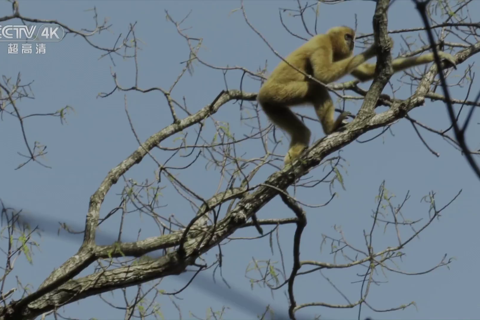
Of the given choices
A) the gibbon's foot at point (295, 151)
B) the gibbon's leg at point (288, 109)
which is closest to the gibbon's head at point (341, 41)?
the gibbon's leg at point (288, 109)

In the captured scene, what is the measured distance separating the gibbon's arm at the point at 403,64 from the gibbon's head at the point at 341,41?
0.91 metres

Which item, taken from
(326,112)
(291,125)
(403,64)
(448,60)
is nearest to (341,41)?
(403,64)

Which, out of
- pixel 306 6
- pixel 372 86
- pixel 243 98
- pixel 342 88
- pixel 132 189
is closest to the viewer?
pixel 132 189

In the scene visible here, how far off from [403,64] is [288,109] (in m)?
1.43

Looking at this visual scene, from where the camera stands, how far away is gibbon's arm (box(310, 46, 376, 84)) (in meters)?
7.15

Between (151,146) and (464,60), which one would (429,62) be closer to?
(464,60)

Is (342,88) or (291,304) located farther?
(342,88)

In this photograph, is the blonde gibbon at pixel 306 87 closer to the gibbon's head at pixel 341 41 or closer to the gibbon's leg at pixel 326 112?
the gibbon's leg at pixel 326 112

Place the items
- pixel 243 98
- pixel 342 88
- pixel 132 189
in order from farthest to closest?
pixel 243 98
pixel 342 88
pixel 132 189

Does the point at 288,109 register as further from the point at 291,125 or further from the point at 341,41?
the point at 341,41

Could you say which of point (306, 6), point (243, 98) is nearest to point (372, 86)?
point (306, 6)

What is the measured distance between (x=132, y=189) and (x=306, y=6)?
9.33 ft

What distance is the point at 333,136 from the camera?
19.2 ft

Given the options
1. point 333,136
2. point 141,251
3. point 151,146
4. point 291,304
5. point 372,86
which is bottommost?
point 291,304
